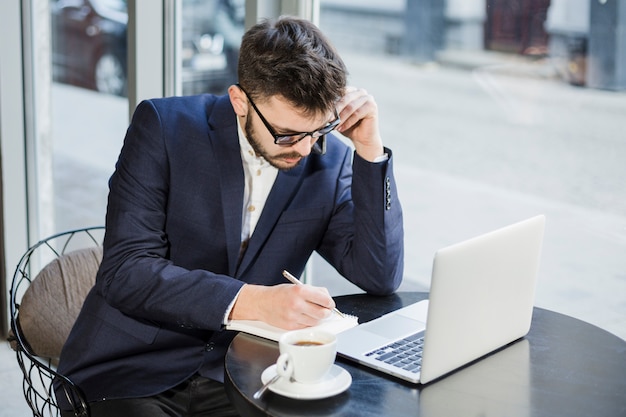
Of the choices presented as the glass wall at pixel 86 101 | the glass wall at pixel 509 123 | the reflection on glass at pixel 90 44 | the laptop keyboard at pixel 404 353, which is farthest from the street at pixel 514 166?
the reflection on glass at pixel 90 44

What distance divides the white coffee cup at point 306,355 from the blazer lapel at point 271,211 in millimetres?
552

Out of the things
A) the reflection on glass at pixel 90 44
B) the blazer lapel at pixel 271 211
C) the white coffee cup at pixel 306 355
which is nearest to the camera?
the white coffee cup at pixel 306 355

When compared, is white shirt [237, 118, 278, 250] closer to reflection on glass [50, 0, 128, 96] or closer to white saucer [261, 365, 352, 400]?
white saucer [261, 365, 352, 400]

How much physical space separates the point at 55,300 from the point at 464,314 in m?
1.23

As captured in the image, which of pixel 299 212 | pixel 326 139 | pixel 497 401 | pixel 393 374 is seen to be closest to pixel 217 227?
pixel 299 212

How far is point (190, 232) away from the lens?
2.03m

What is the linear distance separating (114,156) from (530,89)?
2.37 metres

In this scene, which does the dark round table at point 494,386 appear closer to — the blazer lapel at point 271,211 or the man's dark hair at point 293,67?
the blazer lapel at point 271,211

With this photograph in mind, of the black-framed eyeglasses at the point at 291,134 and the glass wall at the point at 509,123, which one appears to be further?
the glass wall at the point at 509,123

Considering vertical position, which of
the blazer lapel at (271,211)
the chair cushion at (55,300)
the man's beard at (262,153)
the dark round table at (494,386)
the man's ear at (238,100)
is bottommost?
the chair cushion at (55,300)

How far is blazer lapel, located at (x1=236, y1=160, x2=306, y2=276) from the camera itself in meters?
2.05

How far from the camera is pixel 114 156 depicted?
410 centimetres

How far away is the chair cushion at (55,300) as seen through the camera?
2.26m

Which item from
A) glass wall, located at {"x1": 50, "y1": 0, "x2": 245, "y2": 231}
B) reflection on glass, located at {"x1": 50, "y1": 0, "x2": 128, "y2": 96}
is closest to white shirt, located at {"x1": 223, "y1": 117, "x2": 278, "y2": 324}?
glass wall, located at {"x1": 50, "y1": 0, "x2": 245, "y2": 231}
